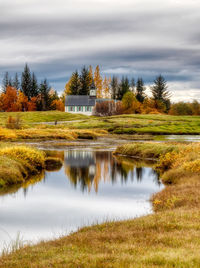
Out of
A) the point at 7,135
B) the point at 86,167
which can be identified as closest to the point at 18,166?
the point at 86,167

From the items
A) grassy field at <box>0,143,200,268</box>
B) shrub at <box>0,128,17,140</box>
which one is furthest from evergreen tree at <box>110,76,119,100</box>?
grassy field at <box>0,143,200,268</box>

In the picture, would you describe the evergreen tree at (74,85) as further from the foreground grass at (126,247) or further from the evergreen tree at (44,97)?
the foreground grass at (126,247)

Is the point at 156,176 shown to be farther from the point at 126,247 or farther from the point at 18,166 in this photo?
the point at 126,247

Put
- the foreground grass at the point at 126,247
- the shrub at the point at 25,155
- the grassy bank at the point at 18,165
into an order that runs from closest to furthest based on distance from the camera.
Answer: the foreground grass at the point at 126,247 → the grassy bank at the point at 18,165 → the shrub at the point at 25,155

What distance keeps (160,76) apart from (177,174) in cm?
12580

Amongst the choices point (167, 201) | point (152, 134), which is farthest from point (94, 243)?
point (152, 134)

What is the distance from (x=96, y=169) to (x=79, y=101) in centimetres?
10095

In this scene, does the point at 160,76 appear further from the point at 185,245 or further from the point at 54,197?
the point at 185,245

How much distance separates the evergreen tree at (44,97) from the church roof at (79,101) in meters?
6.74

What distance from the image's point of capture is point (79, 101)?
130 meters

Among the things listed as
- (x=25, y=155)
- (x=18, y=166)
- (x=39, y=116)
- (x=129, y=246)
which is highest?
(x=39, y=116)

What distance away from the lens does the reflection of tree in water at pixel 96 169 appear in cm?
2508

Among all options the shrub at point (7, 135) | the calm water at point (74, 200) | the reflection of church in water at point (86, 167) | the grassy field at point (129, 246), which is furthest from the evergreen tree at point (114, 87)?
the grassy field at point (129, 246)

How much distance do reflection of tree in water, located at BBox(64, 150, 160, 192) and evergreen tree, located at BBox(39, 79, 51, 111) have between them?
3633 inches
